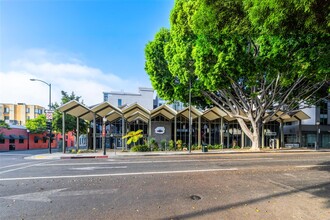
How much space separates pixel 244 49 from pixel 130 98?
3975 cm

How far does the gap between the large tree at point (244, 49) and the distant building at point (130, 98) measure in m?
27.5

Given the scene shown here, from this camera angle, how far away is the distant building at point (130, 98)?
54156 millimetres

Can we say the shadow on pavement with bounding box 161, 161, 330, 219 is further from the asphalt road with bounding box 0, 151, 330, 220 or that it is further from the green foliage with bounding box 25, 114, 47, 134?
the green foliage with bounding box 25, 114, 47, 134

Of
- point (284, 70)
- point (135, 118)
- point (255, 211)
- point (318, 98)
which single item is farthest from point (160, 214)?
point (318, 98)

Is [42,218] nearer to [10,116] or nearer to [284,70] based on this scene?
[284,70]

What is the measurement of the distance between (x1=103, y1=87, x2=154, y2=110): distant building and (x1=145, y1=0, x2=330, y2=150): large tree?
90.3 ft

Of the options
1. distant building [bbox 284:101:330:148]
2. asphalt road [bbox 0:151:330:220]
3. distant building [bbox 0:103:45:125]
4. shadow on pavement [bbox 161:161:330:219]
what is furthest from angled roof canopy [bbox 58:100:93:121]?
distant building [bbox 0:103:45:125]

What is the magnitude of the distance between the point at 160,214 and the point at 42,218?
8.95 feet

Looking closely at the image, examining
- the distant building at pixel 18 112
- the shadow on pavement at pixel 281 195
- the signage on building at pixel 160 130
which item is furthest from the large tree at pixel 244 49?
the distant building at pixel 18 112

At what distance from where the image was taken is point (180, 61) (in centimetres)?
2152

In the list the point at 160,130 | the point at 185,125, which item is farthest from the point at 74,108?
the point at 185,125

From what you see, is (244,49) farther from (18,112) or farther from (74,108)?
(18,112)

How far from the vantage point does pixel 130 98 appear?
179 ft

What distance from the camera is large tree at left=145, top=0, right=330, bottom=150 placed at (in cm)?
675
